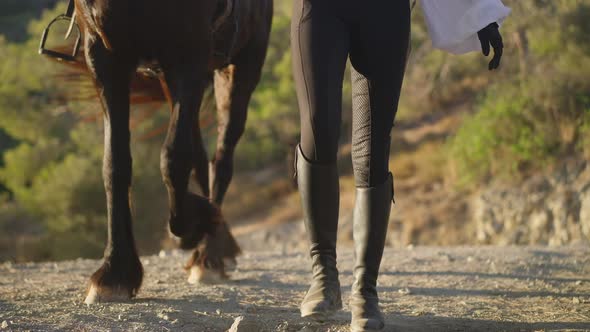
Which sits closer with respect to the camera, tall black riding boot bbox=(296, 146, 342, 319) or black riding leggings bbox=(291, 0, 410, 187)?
black riding leggings bbox=(291, 0, 410, 187)

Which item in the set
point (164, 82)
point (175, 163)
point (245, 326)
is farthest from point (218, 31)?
point (245, 326)

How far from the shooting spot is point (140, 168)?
54.0 ft

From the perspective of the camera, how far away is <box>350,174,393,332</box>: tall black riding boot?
2785 millimetres

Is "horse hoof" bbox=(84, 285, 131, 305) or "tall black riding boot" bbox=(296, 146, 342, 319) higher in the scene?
"tall black riding boot" bbox=(296, 146, 342, 319)

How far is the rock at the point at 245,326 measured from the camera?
9.16 feet

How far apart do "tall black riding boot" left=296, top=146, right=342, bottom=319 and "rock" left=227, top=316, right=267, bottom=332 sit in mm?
226

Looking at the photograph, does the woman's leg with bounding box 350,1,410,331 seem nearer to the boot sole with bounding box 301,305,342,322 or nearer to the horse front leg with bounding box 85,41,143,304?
the boot sole with bounding box 301,305,342,322

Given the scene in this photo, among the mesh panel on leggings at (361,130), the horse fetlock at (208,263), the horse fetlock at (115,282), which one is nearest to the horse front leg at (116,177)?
the horse fetlock at (115,282)

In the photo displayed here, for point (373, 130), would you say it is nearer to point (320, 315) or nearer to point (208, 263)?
point (320, 315)

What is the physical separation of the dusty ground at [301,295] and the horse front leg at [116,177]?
0.42 feet

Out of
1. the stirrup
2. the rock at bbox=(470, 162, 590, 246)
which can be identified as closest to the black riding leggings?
the stirrup

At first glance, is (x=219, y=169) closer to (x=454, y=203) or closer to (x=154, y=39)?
(x=154, y=39)

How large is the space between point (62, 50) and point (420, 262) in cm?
306

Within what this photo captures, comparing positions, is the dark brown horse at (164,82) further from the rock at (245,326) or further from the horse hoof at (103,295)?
the rock at (245,326)
